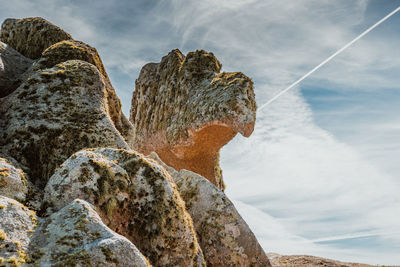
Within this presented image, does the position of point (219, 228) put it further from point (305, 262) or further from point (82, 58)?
point (305, 262)

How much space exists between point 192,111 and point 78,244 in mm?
14902

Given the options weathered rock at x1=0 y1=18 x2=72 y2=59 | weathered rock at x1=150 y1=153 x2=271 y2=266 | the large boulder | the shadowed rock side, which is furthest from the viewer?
the shadowed rock side

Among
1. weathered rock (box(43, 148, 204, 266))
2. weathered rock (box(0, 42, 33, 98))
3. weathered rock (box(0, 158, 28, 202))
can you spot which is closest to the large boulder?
weathered rock (box(43, 148, 204, 266))

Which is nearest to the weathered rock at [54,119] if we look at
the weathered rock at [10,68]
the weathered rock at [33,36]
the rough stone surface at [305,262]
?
the weathered rock at [10,68]

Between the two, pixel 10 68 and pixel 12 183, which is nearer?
pixel 12 183

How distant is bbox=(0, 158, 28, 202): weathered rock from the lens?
599 cm

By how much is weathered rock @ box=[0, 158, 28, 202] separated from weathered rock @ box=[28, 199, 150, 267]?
1131mm

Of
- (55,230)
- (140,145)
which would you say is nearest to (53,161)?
(55,230)

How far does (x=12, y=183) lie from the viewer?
6.18 m

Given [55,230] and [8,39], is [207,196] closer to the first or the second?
[55,230]

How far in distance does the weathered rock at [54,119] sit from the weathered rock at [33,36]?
11.3 ft

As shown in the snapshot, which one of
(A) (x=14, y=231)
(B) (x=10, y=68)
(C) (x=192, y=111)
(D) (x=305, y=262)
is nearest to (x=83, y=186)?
(A) (x=14, y=231)

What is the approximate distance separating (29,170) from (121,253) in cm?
384

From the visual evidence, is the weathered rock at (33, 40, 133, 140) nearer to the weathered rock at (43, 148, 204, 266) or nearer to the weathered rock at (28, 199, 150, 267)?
the weathered rock at (43, 148, 204, 266)
